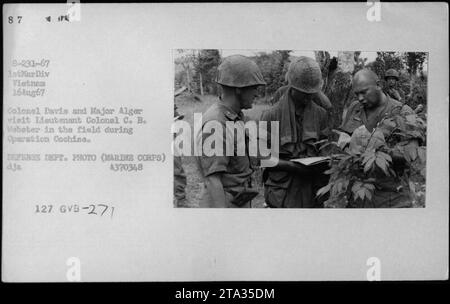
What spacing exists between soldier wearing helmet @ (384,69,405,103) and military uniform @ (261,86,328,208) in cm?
→ 26

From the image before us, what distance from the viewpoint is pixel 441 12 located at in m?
2.07

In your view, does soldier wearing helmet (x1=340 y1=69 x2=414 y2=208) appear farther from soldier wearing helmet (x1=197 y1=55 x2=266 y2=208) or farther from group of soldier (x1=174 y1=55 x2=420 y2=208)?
soldier wearing helmet (x1=197 y1=55 x2=266 y2=208)

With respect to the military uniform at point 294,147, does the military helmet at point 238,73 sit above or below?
above

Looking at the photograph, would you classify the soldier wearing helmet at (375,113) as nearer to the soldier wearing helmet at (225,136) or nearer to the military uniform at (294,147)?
the military uniform at (294,147)

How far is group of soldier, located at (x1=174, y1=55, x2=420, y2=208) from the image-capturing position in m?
2.03

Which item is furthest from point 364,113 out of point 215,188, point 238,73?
point 215,188

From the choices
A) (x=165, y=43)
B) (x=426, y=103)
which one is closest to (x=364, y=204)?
(x=426, y=103)

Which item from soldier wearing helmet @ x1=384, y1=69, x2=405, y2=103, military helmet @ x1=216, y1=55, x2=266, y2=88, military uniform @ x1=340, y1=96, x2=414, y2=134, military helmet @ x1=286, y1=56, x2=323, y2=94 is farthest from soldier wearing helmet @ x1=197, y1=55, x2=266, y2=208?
soldier wearing helmet @ x1=384, y1=69, x2=405, y2=103

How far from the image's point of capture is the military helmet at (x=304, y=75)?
204 cm

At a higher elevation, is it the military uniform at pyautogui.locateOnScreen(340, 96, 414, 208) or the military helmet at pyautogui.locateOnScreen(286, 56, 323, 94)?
the military helmet at pyautogui.locateOnScreen(286, 56, 323, 94)

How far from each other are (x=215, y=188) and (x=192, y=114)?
29cm

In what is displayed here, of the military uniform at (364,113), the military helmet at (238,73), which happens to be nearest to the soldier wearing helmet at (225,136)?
the military helmet at (238,73)

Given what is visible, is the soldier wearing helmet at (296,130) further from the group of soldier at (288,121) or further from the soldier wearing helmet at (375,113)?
the soldier wearing helmet at (375,113)
